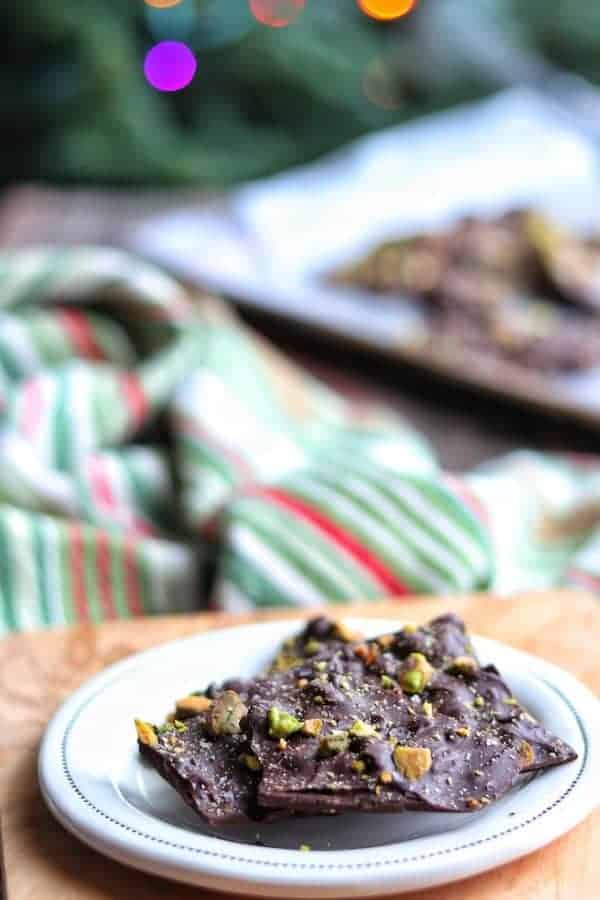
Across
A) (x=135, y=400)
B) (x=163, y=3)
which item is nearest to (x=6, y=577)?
(x=135, y=400)

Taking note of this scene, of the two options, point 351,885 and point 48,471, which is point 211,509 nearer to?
point 48,471

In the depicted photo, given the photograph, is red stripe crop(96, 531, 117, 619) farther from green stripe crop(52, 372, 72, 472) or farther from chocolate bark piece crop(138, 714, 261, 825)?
chocolate bark piece crop(138, 714, 261, 825)

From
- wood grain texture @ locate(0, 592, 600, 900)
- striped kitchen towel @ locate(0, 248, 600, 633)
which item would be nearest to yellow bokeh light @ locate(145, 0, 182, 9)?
striped kitchen towel @ locate(0, 248, 600, 633)

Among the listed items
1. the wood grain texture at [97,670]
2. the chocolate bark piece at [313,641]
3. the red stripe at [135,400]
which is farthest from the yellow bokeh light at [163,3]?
the chocolate bark piece at [313,641]

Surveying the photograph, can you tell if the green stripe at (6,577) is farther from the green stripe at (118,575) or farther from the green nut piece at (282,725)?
the green nut piece at (282,725)

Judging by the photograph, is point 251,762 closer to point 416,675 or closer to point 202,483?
point 416,675

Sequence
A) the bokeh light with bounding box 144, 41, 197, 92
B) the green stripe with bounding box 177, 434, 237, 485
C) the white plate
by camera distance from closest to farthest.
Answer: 1. the white plate
2. the green stripe with bounding box 177, 434, 237, 485
3. the bokeh light with bounding box 144, 41, 197, 92

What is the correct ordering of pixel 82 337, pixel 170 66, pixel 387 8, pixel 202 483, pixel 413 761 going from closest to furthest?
pixel 413 761 → pixel 202 483 → pixel 82 337 → pixel 170 66 → pixel 387 8
